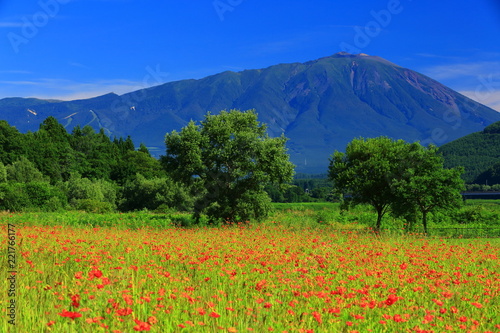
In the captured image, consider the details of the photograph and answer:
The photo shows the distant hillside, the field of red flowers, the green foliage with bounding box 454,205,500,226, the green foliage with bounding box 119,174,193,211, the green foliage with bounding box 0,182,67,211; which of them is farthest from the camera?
the distant hillside

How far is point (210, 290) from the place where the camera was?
762 centimetres

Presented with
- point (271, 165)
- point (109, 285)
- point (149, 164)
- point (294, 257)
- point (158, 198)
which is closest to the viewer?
point (109, 285)

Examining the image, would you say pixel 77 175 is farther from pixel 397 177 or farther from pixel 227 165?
pixel 397 177

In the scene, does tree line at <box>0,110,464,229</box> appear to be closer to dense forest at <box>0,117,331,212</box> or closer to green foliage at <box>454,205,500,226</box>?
dense forest at <box>0,117,331,212</box>

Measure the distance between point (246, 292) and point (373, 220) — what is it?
47555mm

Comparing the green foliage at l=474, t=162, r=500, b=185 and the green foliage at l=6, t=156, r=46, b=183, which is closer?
the green foliage at l=6, t=156, r=46, b=183

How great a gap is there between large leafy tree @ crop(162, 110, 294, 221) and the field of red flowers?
20731 millimetres

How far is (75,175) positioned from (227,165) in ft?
171

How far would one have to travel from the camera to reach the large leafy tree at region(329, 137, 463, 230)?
33.1m

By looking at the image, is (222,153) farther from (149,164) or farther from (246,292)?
(149,164)

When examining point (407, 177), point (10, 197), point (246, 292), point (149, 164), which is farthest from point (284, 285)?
point (149, 164)

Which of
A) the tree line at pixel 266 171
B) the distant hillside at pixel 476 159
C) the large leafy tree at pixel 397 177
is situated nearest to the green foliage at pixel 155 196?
the tree line at pixel 266 171

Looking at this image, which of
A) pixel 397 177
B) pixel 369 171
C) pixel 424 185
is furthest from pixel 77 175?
pixel 424 185

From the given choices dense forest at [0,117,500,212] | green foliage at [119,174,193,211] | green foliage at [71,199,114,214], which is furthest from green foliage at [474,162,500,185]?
green foliage at [71,199,114,214]
